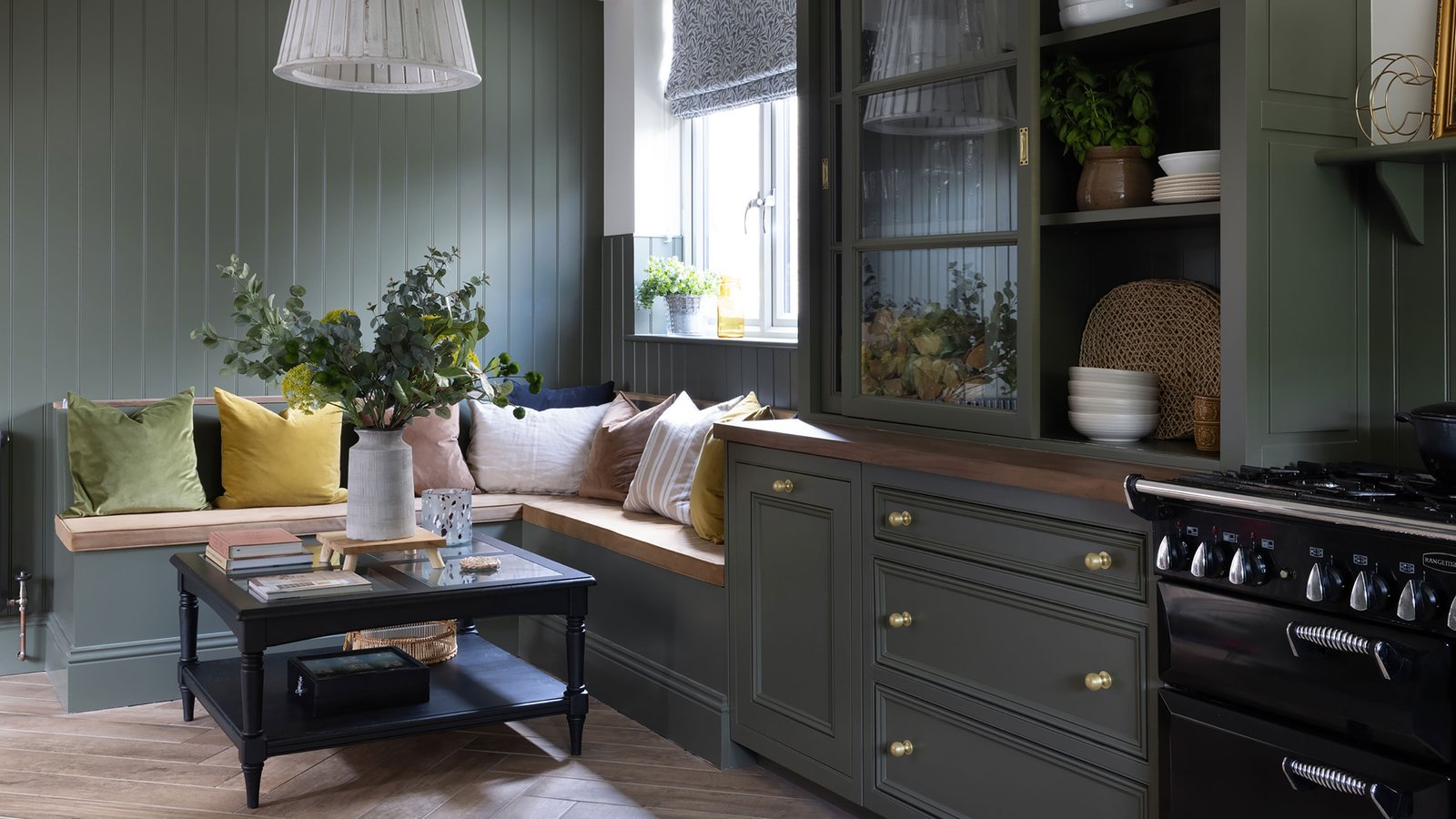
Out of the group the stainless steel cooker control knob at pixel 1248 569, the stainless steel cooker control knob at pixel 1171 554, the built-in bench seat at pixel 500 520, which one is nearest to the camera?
the stainless steel cooker control knob at pixel 1248 569

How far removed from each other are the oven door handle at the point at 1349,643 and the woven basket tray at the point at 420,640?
248cm

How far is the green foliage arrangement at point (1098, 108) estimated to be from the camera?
105 inches

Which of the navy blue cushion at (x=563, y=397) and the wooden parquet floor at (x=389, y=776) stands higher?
the navy blue cushion at (x=563, y=397)

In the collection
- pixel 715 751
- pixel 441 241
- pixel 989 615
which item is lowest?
pixel 715 751

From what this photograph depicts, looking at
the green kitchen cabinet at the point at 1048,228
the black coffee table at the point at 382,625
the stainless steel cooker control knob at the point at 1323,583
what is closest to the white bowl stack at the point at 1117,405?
the green kitchen cabinet at the point at 1048,228

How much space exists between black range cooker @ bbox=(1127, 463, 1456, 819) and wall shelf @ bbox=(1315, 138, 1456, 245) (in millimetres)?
479

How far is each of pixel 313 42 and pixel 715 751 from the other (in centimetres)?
202

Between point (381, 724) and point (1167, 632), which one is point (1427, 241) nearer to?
point (1167, 632)

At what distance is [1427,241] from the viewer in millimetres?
2338

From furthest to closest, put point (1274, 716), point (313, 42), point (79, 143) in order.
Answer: point (79, 143) → point (313, 42) → point (1274, 716)

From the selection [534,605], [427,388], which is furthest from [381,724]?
[427,388]

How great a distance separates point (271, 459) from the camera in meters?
4.43

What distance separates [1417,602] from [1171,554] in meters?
0.42

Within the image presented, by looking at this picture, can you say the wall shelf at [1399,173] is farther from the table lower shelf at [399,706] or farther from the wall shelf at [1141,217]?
the table lower shelf at [399,706]
